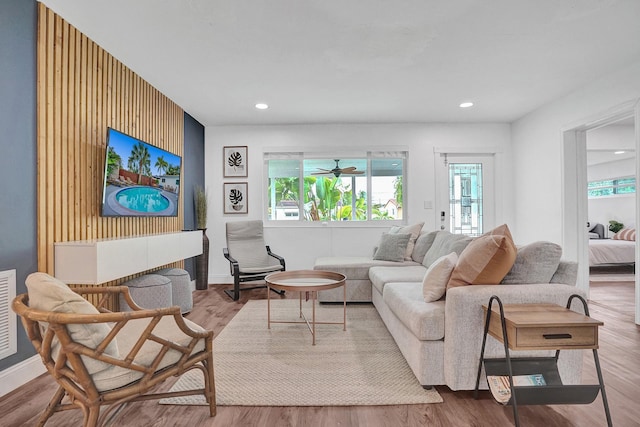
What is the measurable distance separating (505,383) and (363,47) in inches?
103

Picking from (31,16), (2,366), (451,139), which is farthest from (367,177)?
(2,366)

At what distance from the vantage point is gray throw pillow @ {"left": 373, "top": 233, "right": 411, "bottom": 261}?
4.09 m

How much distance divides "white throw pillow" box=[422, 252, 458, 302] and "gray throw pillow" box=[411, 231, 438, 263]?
177 cm

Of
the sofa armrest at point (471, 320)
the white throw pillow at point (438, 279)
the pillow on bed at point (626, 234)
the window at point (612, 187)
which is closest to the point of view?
the sofa armrest at point (471, 320)

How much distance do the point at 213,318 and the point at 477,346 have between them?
256cm

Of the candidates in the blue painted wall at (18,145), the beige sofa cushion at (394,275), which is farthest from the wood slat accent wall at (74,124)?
the beige sofa cushion at (394,275)

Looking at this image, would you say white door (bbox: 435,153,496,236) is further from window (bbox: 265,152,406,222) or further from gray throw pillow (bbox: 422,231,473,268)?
gray throw pillow (bbox: 422,231,473,268)

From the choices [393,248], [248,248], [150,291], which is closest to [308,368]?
[150,291]

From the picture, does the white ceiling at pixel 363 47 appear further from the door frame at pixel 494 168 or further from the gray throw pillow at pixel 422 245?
the gray throw pillow at pixel 422 245

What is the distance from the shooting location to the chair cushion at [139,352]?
1418mm

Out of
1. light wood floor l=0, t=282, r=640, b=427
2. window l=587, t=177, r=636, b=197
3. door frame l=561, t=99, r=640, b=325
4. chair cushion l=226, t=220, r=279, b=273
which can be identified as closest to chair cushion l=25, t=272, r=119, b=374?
light wood floor l=0, t=282, r=640, b=427

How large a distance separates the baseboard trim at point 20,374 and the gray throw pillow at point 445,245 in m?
3.11

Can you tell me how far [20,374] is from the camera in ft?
7.12

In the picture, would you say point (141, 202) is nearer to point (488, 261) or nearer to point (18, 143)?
point (18, 143)
